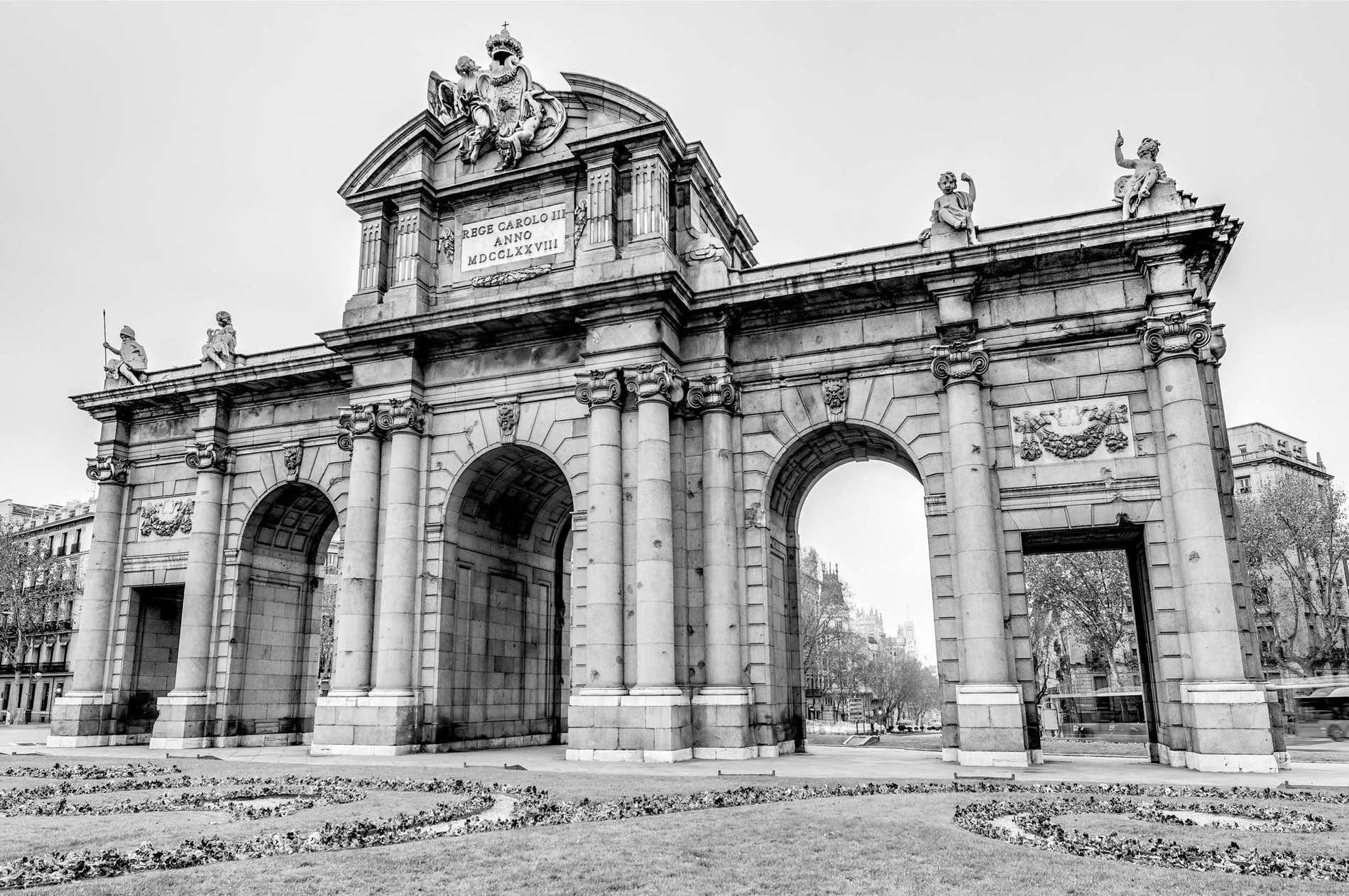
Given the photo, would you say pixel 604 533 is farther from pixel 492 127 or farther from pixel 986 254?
pixel 492 127

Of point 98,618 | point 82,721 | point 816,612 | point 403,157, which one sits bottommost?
point 82,721

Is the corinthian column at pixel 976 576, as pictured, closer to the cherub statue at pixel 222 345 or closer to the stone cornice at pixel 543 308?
the stone cornice at pixel 543 308

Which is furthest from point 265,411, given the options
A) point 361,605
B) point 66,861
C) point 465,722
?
point 66,861

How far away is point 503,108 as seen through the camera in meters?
29.5

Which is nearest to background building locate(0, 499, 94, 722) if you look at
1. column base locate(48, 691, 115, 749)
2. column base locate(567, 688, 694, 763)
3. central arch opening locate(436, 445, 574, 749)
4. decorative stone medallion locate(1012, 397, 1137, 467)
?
column base locate(48, 691, 115, 749)

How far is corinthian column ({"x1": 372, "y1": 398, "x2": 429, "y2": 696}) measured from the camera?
87.1 feet

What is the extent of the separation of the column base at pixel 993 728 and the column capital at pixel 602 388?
436 inches

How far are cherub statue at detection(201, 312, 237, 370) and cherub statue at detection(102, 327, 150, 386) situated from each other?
2892 mm

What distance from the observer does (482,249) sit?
2952 centimetres

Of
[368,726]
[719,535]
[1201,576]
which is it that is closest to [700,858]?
[719,535]

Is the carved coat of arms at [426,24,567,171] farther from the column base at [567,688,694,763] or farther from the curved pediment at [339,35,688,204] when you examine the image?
the column base at [567,688,694,763]

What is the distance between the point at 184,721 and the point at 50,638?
203 ft

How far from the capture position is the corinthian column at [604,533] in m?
24.4

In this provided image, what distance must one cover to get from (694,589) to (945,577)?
6295 mm
